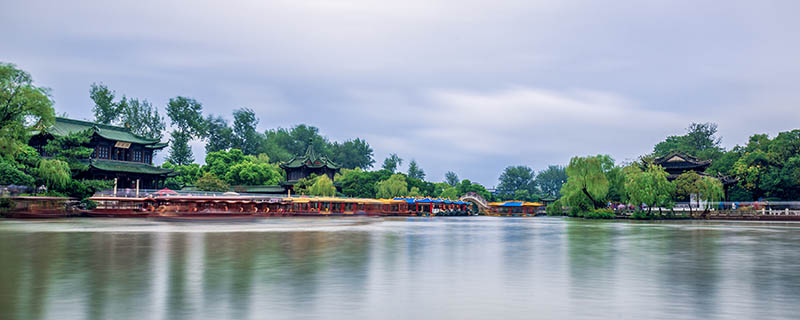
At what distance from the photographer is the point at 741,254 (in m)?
15.2

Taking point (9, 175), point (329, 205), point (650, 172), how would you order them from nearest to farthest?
point (9, 175) < point (650, 172) < point (329, 205)

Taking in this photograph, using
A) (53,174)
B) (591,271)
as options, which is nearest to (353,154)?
(53,174)

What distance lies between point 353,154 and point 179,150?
132 ft

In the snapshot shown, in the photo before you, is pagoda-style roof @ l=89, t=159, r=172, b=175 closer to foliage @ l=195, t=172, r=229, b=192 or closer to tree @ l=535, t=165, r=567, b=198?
foliage @ l=195, t=172, r=229, b=192

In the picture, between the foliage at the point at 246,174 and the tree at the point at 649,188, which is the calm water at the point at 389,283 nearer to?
the tree at the point at 649,188

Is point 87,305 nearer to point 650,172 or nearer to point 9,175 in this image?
point 9,175

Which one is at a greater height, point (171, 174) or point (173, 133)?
point (173, 133)

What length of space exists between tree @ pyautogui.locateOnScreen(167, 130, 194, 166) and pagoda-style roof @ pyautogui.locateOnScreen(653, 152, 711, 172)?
68.1 meters

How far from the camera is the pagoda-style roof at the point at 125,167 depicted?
158 ft

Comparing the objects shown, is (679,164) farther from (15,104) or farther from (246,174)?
(15,104)

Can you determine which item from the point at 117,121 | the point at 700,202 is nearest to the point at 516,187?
the point at 700,202

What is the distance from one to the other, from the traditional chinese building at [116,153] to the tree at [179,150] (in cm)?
2800

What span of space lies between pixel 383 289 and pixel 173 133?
84.3 metres

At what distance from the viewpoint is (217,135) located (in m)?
90.2
